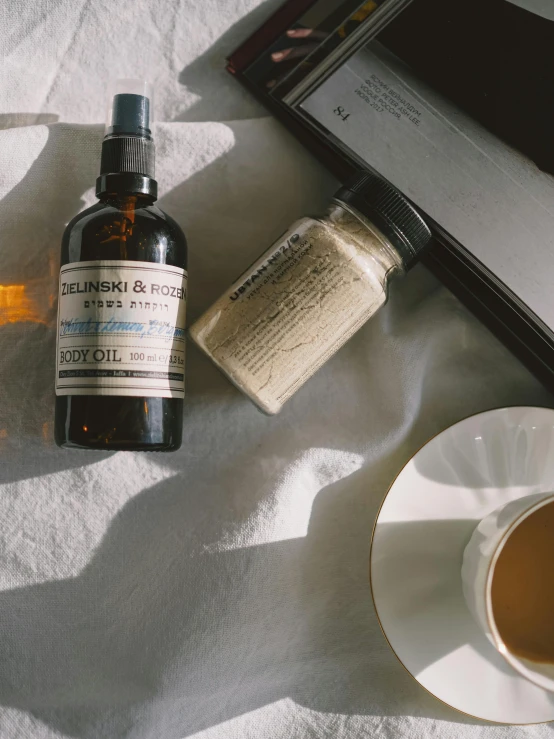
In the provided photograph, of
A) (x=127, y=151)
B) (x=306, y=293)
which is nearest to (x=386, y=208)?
(x=306, y=293)

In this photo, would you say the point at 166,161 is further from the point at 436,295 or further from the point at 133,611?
the point at 133,611

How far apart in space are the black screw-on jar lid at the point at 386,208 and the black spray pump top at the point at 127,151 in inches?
6.4

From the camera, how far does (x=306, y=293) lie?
517mm

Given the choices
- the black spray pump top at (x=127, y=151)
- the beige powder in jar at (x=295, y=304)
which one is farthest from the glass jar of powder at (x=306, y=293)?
the black spray pump top at (x=127, y=151)

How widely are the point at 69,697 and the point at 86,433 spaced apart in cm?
28

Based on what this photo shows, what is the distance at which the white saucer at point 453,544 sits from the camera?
1.85 feet

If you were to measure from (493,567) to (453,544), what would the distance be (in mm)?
89

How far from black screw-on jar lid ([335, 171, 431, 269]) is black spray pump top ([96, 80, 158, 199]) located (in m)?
0.16

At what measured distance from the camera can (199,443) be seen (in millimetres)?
620

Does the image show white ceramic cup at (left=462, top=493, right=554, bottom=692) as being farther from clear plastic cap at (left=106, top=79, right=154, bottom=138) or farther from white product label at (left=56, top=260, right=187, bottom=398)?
clear plastic cap at (left=106, top=79, right=154, bottom=138)

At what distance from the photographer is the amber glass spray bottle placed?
50cm

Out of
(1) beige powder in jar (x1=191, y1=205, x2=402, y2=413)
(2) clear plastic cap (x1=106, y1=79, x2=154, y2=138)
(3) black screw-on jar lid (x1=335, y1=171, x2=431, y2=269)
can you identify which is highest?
(3) black screw-on jar lid (x1=335, y1=171, x2=431, y2=269)

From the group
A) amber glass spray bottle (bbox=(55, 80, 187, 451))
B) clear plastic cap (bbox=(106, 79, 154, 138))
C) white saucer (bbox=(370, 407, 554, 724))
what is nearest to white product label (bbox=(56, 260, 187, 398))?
amber glass spray bottle (bbox=(55, 80, 187, 451))

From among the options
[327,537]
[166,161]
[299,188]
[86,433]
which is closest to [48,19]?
[166,161]
